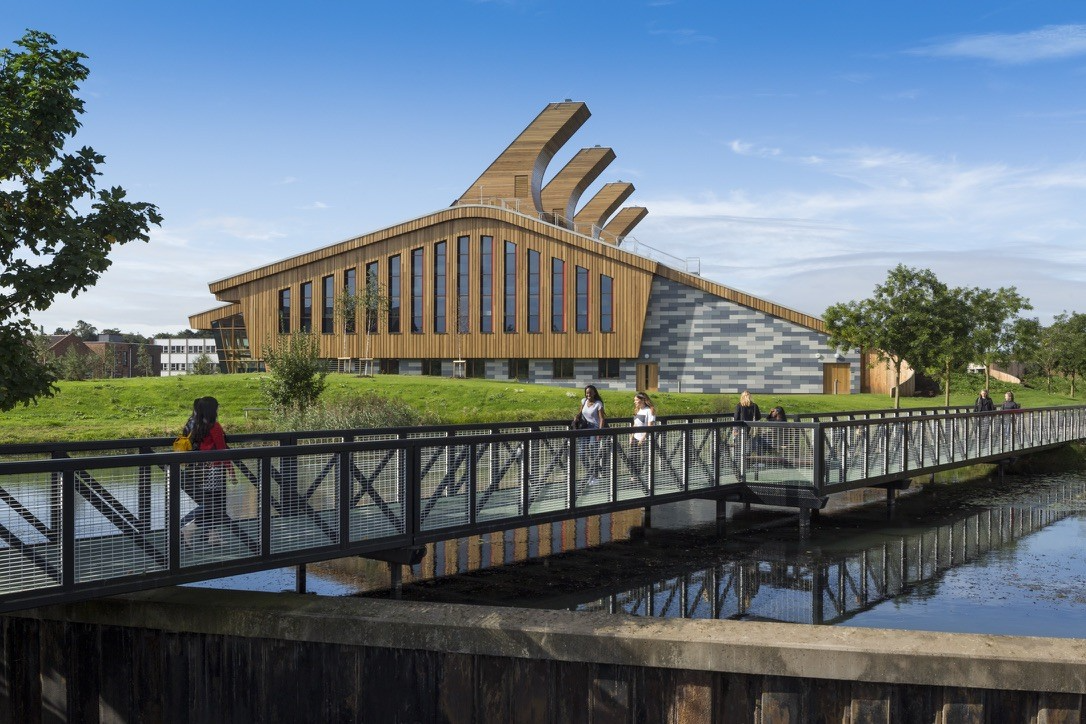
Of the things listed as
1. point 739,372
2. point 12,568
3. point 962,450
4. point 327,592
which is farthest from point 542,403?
point 12,568

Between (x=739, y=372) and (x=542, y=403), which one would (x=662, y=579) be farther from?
(x=739, y=372)

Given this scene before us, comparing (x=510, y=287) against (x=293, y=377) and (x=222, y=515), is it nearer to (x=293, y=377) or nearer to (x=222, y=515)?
(x=293, y=377)

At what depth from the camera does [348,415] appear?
25.6 meters

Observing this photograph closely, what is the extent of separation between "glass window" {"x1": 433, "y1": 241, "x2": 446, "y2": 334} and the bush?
108 feet

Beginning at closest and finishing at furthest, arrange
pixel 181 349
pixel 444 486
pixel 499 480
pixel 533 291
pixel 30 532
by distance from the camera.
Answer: pixel 30 532
pixel 444 486
pixel 499 480
pixel 533 291
pixel 181 349

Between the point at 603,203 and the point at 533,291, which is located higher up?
the point at 603,203

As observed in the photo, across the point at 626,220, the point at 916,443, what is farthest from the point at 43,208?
the point at 626,220

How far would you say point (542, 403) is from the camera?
43.9 meters

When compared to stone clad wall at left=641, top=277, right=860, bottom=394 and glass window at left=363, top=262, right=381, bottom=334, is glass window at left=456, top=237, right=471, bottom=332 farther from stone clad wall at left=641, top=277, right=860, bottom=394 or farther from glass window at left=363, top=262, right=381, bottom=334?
stone clad wall at left=641, top=277, right=860, bottom=394

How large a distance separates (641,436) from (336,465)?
5.56 metres

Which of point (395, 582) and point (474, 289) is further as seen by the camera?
point (474, 289)

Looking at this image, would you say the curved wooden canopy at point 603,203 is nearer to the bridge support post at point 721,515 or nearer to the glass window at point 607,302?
the glass window at point 607,302

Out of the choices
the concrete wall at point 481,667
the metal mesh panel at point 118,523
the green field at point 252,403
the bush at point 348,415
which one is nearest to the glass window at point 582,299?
the green field at point 252,403

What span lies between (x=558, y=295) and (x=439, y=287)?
26.9 feet
